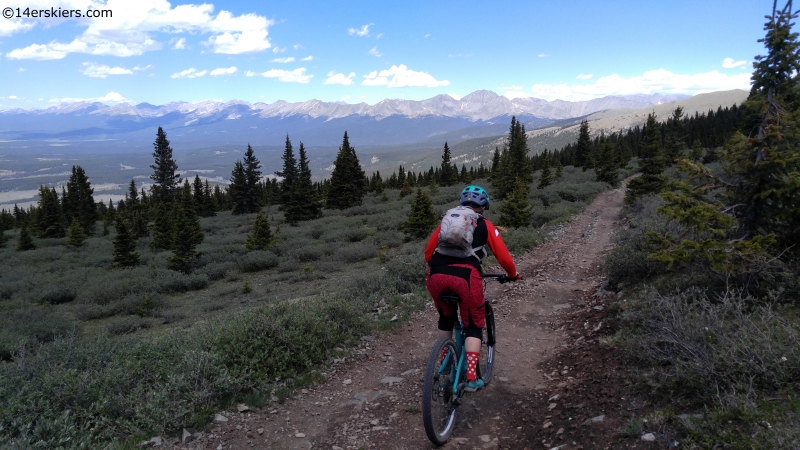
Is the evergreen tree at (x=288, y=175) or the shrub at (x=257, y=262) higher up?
the evergreen tree at (x=288, y=175)

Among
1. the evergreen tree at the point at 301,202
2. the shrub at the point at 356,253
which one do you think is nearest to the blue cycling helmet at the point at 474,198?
the shrub at the point at 356,253

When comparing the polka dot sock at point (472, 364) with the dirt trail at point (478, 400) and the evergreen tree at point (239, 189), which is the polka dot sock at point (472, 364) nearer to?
the dirt trail at point (478, 400)

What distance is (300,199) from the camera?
4222cm

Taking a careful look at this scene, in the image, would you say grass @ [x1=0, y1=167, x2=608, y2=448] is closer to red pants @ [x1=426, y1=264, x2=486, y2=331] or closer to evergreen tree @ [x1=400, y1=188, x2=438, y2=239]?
red pants @ [x1=426, y1=264, x2=486, y2=331]

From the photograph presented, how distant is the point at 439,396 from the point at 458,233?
188cm

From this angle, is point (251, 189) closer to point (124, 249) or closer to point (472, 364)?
point (124, 249)

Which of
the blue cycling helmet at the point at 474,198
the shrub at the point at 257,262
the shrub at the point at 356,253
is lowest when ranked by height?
the shrub at the point at 257,262

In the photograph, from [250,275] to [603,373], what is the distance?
20224 millimetres

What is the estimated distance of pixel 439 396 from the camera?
4.62 m

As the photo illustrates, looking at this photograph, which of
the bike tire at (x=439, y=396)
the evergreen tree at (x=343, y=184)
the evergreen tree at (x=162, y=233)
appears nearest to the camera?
the bike tire at (x=439, y=396)

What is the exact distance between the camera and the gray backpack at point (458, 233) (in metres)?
4.49

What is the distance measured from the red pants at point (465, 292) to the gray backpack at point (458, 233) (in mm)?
171

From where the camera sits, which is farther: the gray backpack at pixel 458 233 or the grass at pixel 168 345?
the grass at pixel 168 345

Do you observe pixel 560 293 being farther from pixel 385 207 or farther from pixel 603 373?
pixel 385 207
